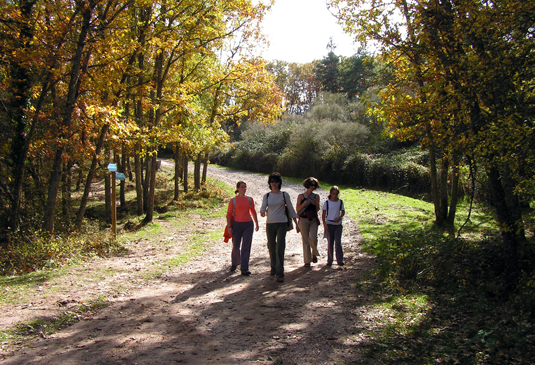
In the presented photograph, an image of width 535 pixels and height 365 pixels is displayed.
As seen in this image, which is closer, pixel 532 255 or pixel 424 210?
pixel 532 255

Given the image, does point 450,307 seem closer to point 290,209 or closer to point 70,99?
point 290,209

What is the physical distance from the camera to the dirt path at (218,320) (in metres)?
4.80

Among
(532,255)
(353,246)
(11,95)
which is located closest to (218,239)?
(353,246)

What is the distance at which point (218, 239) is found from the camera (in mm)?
13500

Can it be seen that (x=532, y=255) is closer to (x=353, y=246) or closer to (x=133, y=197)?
(x=353, y=246)

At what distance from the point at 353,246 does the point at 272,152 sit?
27.8 meters

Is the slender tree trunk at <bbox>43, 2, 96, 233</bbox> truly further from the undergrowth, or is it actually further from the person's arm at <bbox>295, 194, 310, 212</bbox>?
the undergrowth

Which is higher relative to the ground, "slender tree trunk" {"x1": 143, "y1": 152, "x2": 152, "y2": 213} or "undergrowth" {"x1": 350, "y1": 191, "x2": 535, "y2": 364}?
"slender tree trunk" {"x1": 143, "y1": 152, "x2": 152, "y2": 213}

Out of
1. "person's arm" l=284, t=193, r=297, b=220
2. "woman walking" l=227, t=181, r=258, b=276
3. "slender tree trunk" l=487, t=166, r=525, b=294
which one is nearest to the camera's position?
"slender tree trunk" l=487, t=166, r=525, b=294

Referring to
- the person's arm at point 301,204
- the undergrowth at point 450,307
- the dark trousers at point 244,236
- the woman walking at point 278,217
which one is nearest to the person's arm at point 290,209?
the woman walking at point 278,217

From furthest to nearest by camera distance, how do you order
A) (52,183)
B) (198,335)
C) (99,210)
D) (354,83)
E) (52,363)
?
(354,83) < (99,210) < (52,183) < (198,335) < (52,363)

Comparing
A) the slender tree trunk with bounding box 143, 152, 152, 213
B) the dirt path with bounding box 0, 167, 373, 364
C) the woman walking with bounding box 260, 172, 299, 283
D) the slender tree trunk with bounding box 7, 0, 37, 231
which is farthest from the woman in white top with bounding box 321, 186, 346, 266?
the slender tree trunk with bounding box 143, 152, 152, 213

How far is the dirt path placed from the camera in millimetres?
4801

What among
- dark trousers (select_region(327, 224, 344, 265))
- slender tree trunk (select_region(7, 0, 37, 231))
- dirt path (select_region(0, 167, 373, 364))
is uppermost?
slender tree trunk (select_region(7, 0, 37, 231))
